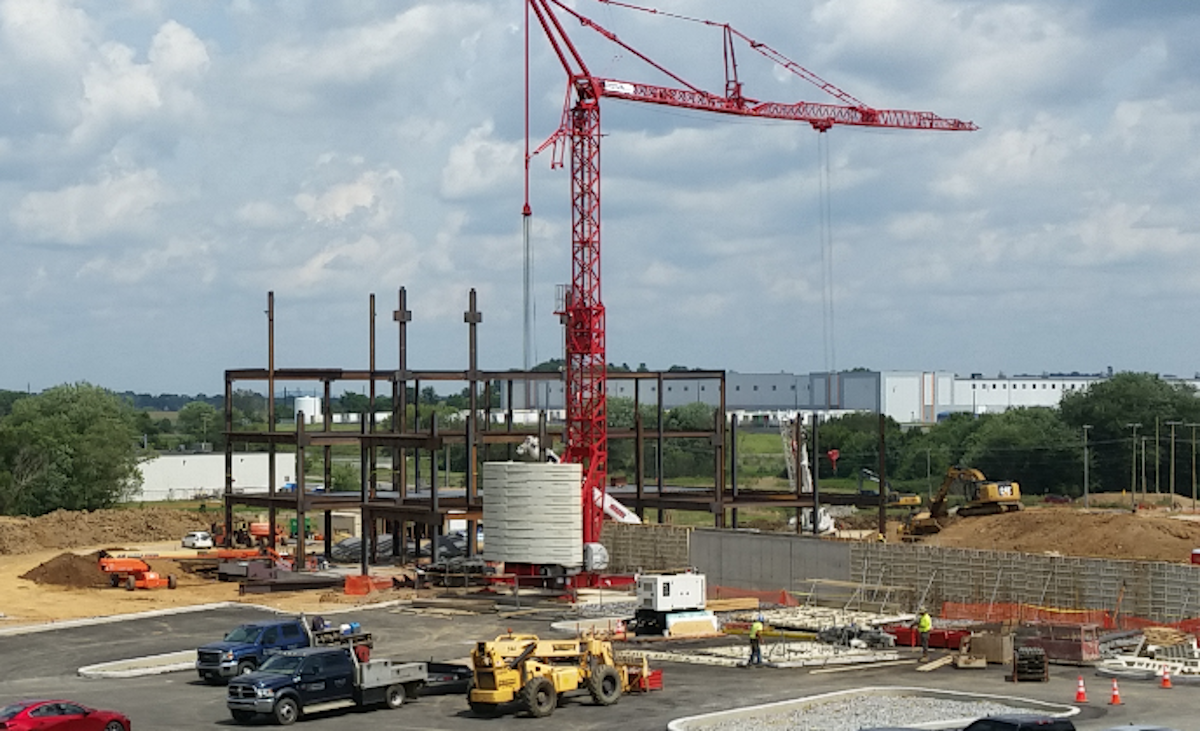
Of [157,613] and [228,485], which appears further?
[228,485]

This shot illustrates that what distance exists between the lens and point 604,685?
37.9 m

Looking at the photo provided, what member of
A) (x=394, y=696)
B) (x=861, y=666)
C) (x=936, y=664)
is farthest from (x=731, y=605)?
(x=394, y=696)

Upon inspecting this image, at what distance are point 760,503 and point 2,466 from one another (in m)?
67.4

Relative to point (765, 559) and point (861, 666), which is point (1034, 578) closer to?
point (861, 666)

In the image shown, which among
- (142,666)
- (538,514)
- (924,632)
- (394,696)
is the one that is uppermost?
(538,514)

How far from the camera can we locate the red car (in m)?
32.2

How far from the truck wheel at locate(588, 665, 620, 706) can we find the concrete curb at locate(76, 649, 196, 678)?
14695 mm

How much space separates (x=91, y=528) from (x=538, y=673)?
7150 centimetres

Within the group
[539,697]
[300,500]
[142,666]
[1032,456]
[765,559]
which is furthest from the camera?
[1032,456]

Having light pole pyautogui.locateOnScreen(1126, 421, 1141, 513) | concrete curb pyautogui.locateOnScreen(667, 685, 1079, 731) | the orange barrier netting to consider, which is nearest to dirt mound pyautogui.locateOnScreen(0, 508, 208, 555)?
the orange barrier netting

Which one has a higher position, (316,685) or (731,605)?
(316,685)

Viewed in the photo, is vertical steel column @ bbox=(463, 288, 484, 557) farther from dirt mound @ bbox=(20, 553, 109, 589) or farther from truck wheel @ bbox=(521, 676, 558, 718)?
truck wheel @ bbox=(521, 676, 558, 718)

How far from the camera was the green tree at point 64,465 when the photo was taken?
125 m

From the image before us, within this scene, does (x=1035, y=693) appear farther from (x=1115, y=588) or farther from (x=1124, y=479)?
(x=1124, y=479)
